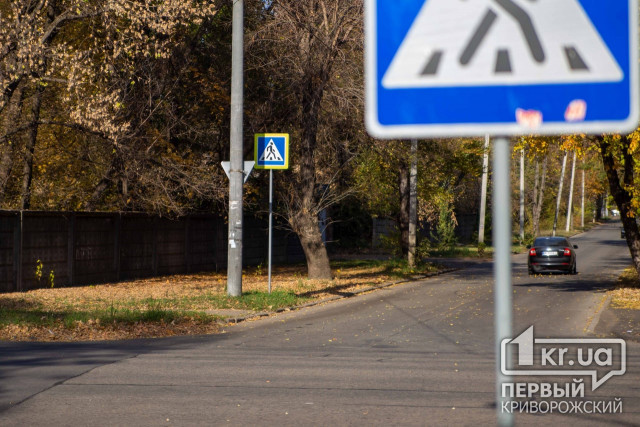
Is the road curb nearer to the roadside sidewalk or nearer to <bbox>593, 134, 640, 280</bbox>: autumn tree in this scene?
the roadside sidewalk

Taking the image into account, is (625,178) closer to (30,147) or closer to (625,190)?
(625,190)

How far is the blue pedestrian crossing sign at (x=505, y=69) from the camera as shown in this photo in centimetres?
287

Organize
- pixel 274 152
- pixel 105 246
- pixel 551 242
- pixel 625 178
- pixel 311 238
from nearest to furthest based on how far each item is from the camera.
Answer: pixel 274 152 → pixel 625 178 → pixel 105 246 → pixel 311 238 → pixel 551 242

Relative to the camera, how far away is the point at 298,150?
90.9 feet

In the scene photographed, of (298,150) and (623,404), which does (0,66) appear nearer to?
(298,150)

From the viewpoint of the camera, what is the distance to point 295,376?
9.72 meters

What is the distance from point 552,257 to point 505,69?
28.6m

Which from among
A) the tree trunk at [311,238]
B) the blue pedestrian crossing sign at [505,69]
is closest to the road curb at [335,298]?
the tree trunk at [311,238]

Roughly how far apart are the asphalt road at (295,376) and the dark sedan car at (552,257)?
1360cm

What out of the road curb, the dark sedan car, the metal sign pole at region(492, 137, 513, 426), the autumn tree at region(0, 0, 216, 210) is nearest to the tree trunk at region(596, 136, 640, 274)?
the road curb

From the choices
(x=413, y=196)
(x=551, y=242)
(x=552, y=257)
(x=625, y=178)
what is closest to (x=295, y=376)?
(x=625, y=178)

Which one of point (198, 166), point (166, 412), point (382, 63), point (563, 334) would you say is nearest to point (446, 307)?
point (563, 334)

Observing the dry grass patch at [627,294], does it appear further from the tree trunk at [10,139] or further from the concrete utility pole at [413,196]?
the tree trunk at [10,139]

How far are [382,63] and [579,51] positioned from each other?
2.34ft
